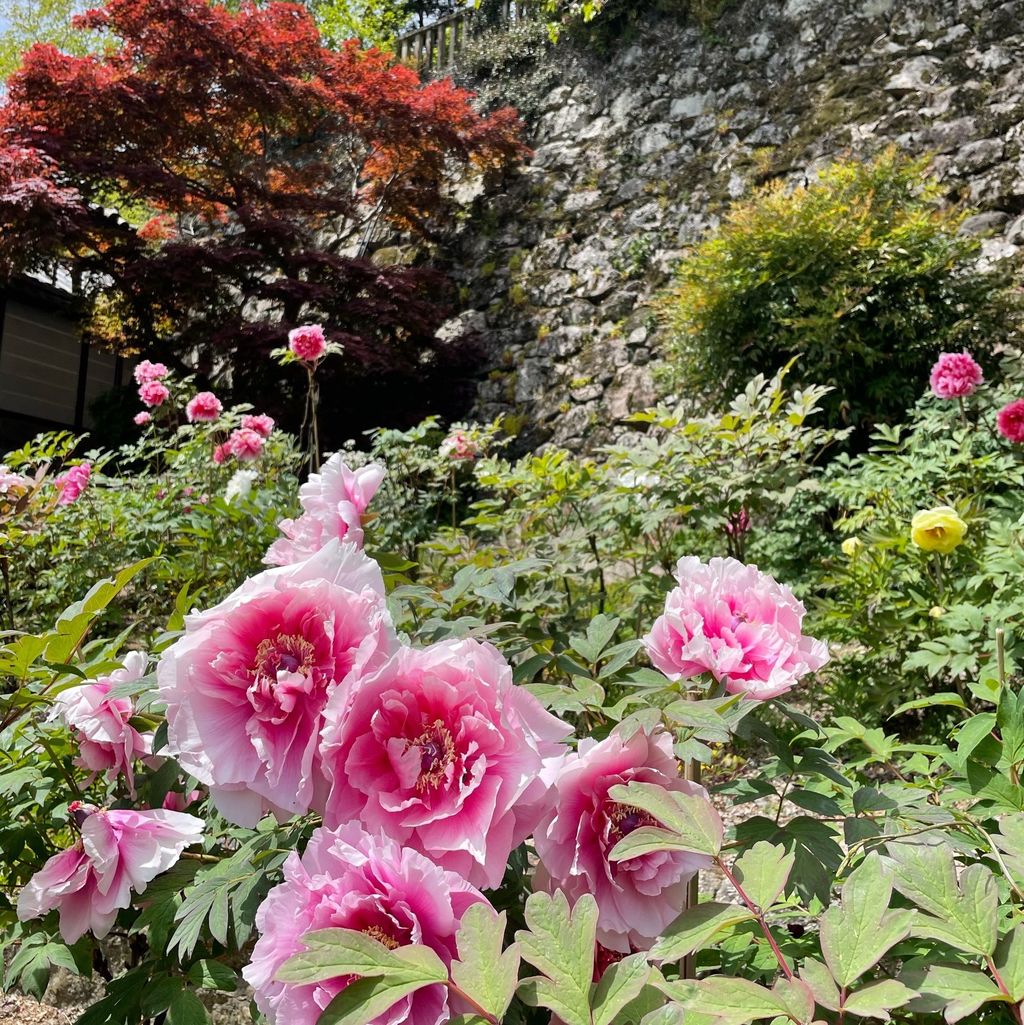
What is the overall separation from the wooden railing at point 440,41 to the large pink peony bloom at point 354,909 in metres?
9.62

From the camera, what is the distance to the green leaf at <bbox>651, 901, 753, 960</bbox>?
1.48 ft

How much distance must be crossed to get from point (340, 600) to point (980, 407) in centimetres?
348

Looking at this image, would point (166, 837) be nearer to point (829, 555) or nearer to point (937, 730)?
point (937, 730)

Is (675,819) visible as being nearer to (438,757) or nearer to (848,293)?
(438,757)

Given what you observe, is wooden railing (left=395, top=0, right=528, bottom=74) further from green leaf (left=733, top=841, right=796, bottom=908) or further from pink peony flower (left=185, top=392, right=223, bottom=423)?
green leaf (left=733, top=841, right=796, bottom=908)

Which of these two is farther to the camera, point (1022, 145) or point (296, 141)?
point (296, 141)

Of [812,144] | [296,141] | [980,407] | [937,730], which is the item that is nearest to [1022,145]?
[812,144]

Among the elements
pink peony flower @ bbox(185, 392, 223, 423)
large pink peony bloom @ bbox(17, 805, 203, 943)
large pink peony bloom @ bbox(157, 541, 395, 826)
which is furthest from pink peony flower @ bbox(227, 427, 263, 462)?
large pink peony bloom @ bbox(157, 541, 395, 826)

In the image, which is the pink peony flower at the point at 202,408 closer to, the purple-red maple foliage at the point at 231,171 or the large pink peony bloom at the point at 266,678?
the purple-red maple foliage at the point at 231,171

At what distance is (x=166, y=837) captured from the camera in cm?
67

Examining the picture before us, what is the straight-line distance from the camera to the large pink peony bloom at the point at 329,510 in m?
0.84

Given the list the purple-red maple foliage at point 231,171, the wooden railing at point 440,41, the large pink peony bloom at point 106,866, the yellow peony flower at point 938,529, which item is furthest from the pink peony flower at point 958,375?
the wooden railing at point 440,41

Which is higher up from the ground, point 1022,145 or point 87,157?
point 1022,145

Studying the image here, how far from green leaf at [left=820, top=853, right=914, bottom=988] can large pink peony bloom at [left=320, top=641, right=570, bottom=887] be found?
0.58 ft
